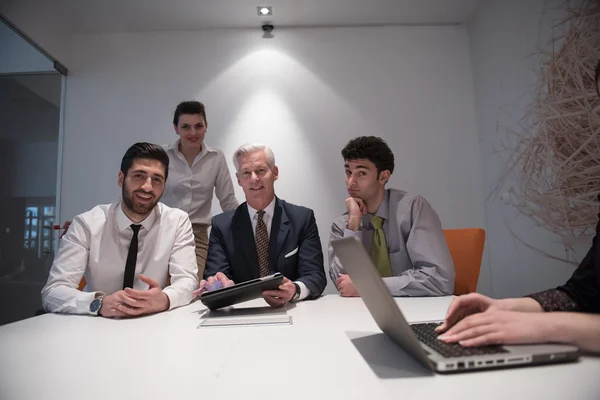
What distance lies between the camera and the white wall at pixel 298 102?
4.01m

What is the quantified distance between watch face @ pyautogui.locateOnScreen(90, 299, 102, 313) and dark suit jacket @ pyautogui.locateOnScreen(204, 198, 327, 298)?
604 mm

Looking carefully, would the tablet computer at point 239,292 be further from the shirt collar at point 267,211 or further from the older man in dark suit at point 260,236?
the shirt collar at point 267,211

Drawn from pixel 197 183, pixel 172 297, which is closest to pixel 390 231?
pixel 172 297

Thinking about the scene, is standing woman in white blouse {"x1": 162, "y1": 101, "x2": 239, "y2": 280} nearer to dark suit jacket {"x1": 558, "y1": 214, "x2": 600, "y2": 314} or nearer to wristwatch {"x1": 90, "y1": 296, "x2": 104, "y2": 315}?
wristwatch {"x1": 90, "y1": 296, "x2": 104, "y2": 315}

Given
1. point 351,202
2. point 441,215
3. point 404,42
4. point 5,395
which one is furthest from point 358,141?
point 404,42

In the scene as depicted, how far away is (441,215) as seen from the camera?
4012 millimetres

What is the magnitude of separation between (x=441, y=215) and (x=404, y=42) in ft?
6.19

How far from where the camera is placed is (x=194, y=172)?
121 inches

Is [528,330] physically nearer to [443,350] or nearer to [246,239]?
[443,350]

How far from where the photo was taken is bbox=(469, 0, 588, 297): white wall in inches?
114

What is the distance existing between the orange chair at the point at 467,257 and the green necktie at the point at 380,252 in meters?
0.42

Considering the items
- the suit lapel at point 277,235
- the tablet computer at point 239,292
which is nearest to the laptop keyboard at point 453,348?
the tablet computer at point 239,292

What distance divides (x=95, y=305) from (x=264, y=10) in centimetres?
334

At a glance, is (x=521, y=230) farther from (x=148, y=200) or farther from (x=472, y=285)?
(x=148, y=200)
